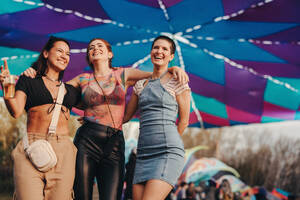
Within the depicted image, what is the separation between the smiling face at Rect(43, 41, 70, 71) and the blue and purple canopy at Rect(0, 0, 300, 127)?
6.27 ft

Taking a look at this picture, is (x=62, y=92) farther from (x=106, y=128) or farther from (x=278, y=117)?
(x=278, y=117)

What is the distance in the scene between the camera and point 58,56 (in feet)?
8.66

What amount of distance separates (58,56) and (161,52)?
81 centimetres

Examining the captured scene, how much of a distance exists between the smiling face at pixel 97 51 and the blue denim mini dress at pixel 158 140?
1.87ft

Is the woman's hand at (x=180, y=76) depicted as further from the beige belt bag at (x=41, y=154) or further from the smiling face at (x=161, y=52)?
the beige belt bag at (x=41, y=154)

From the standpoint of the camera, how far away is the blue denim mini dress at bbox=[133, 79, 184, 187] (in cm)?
226

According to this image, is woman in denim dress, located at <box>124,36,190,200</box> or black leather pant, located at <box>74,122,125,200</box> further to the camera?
black leather pant, located at <box>74,122,125,200</box>

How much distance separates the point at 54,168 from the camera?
2.29 meters

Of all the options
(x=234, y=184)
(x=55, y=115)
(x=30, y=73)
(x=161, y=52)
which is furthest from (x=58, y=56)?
(x=234, y=184)

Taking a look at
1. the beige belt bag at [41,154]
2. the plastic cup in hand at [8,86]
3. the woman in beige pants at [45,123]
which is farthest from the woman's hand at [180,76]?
the plastic cup in hand at [8,86]

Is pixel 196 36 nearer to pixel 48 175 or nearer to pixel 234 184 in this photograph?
pixel 48 175

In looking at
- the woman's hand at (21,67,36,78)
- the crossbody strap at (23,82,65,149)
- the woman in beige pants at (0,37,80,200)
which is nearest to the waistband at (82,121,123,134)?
the woman in beige pants at (0,37,80,200)

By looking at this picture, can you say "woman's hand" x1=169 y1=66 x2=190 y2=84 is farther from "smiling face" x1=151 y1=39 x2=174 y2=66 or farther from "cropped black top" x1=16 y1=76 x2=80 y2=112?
"cropped black top" x1=16 y1=76 x2=80 y2=112

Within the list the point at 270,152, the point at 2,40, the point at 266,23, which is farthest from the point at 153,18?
the point at 270,152
